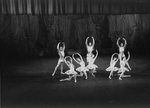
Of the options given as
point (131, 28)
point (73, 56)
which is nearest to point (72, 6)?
point (73, 56)

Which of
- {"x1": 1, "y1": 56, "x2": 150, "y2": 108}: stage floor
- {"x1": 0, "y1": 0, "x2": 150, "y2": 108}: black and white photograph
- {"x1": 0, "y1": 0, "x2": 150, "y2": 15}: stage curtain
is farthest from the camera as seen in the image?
{"x1": 0, "y1": 0, "x2": 150, "y2": 15}: stage curtain

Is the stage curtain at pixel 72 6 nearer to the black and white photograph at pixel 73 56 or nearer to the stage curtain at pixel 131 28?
the black and white photograph at pixel 73 56

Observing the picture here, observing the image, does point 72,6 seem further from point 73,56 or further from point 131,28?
point 131,28

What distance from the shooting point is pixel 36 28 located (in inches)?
440

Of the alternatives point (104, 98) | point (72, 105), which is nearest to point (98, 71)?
point (104, 98)

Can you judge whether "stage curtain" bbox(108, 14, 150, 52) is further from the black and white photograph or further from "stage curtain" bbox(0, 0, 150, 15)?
"stage curtain" bbox(0, 0, 150, 15)

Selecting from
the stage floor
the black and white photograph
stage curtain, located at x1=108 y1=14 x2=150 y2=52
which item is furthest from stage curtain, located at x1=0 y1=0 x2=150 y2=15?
the stage floor

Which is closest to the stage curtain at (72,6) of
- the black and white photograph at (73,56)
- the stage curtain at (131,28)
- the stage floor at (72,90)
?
the black and white photograph at (73,56)

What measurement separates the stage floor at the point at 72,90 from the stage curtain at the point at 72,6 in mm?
2919

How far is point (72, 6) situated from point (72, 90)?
204 inches

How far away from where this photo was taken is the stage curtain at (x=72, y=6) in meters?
9.33

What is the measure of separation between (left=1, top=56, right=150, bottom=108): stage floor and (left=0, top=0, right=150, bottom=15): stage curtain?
9.58 ft

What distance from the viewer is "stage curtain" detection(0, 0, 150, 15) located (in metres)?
9.33

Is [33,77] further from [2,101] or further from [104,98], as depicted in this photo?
[104,98]
